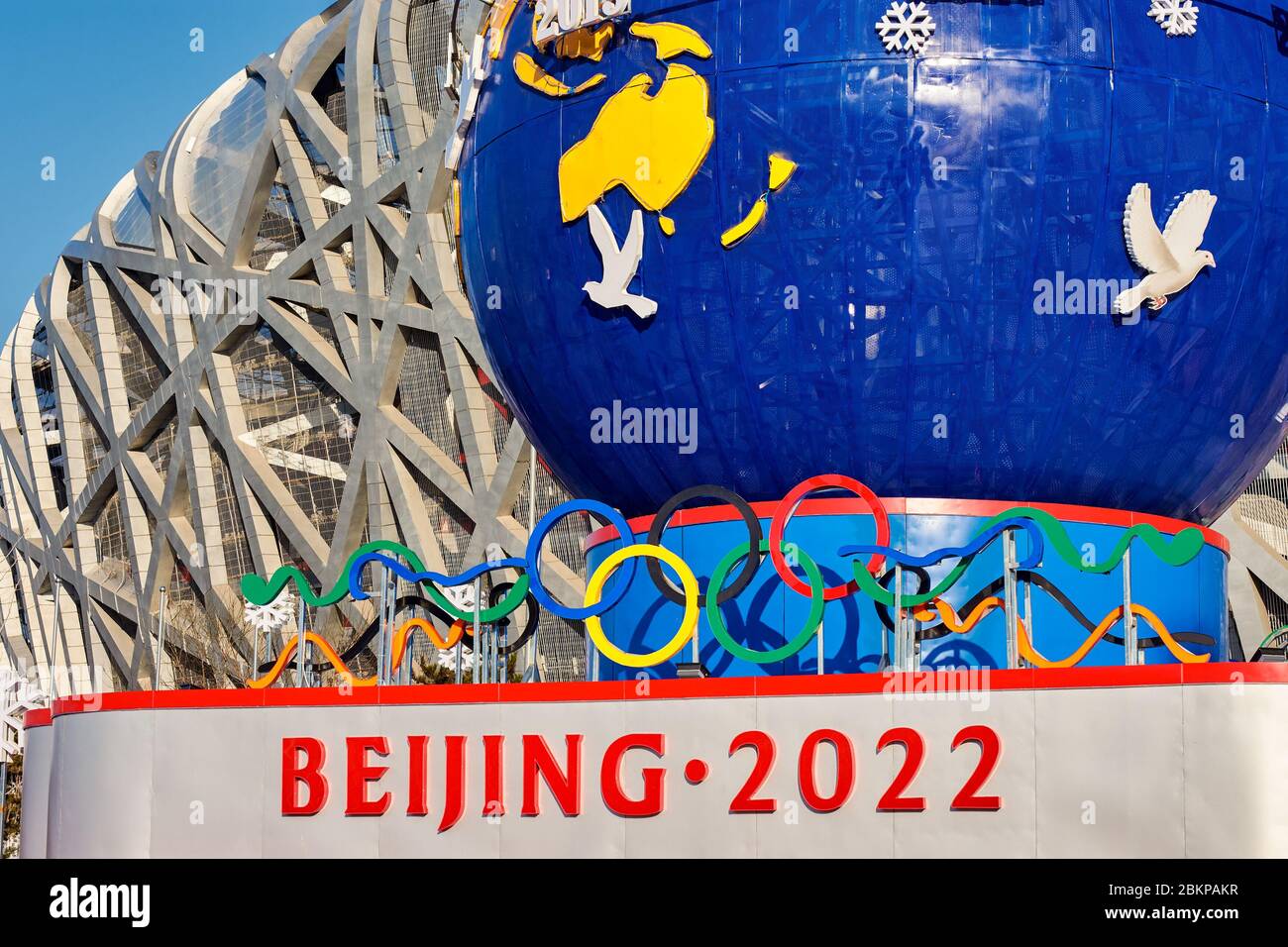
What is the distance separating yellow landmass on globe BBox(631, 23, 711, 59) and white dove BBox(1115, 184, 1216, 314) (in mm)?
4313

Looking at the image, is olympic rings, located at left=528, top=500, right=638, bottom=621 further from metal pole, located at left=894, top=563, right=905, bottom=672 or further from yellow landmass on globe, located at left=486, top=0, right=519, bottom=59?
yellow landmass on globe, located at left=486, top=0, right=519, bottom=59

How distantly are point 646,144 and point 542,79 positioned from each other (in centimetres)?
182

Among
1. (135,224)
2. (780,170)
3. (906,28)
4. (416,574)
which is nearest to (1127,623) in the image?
(780,170)

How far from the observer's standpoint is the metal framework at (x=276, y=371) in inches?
1633

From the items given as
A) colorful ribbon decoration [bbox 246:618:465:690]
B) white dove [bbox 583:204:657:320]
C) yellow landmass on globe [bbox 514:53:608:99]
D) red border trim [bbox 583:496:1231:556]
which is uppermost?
yellow landmass on globe [bbox 514:53:608:99]

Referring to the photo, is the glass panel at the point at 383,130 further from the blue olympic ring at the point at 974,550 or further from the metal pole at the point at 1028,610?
the blue olympic ring at the point at 974,550

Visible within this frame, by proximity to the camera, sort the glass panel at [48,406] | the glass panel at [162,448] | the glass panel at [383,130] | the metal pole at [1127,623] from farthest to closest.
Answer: the glass panel at [48,406], the glass panel at [162,448], the glass panel at [383,130], the metal pole at [1127,623]

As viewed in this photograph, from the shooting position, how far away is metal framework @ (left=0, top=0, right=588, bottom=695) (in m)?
41.5

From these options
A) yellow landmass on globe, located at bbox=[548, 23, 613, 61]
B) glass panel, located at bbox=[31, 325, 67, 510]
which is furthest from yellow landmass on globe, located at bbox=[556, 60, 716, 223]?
glass panel, located at bbox=[31, 325, 67, 510]

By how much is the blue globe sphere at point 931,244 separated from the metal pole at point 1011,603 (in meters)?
1.38

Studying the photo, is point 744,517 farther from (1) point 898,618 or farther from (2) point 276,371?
(2) point 276,371

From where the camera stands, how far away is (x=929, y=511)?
59.4 feet

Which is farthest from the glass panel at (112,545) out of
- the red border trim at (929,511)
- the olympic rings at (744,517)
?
the olympic rings at (744,517)
